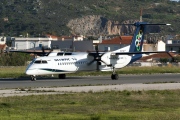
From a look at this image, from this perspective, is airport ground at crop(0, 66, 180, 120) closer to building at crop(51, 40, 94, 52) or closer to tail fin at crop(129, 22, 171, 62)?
tail fin at crop(129, 22, 171, 62)

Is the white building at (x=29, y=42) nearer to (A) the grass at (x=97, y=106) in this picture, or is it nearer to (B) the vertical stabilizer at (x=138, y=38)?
(B) the vertical stabilizer at (x=138, y=38)

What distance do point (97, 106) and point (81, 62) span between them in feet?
78.4

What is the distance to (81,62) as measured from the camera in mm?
53469

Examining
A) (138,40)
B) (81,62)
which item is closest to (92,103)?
(81,62)

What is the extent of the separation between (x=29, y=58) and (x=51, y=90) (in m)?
60.3

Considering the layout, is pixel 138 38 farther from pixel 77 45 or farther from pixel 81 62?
pixel 77 45

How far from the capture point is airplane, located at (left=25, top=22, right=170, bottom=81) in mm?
50375

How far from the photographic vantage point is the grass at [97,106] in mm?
25844

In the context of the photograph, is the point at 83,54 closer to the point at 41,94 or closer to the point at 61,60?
the point at 61,60

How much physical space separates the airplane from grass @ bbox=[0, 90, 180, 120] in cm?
1438

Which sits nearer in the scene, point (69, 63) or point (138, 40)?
point (69, 63)

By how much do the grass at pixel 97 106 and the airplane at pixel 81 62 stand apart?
566 inches

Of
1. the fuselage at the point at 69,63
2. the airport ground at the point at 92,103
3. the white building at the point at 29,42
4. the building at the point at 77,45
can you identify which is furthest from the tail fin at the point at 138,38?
the white building at the point at 29,42

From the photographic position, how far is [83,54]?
55.3 meters
